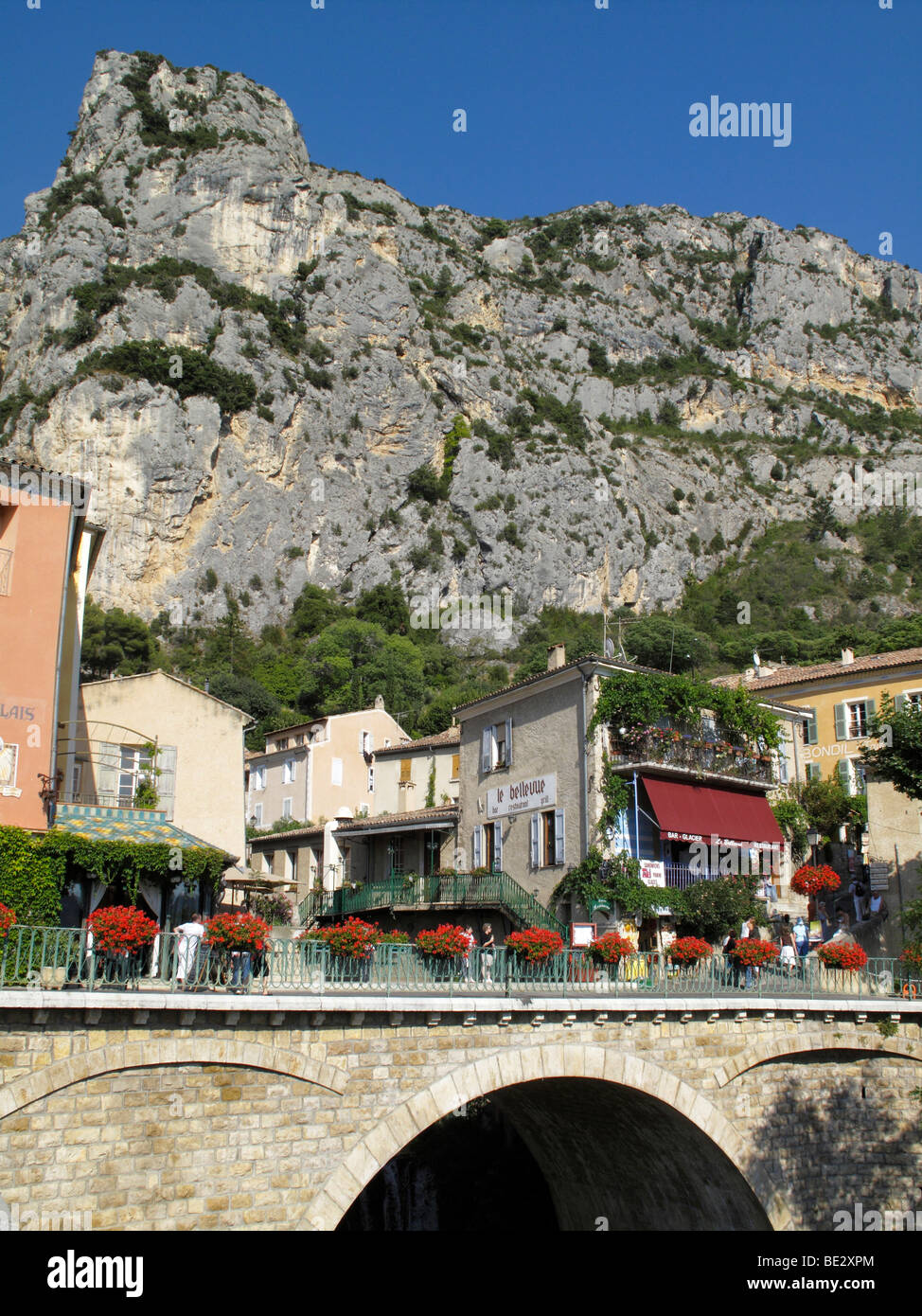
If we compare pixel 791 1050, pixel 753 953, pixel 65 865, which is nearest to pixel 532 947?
pixel 753 953

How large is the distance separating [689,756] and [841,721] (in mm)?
13156

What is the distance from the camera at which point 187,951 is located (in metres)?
13.2

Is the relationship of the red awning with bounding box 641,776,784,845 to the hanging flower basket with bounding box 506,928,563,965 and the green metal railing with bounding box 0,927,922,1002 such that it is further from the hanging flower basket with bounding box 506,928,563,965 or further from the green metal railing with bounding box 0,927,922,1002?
the hanging flower basket with bounding box 506,928,563,965

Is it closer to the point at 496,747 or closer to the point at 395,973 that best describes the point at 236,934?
the point at 395,973

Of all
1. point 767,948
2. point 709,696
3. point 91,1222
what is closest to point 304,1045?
point 91,1222

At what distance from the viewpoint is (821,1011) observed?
745 inches

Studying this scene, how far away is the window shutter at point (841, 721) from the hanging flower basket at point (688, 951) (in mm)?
21467

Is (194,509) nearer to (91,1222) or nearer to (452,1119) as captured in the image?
(452,1119)

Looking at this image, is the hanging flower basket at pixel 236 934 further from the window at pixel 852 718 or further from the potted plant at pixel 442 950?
the window at pixel 852 718

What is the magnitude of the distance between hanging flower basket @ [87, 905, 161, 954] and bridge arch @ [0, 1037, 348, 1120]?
1162mm

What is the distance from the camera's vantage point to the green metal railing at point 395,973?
12242 mm

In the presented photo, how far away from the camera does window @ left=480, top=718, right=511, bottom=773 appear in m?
30.3

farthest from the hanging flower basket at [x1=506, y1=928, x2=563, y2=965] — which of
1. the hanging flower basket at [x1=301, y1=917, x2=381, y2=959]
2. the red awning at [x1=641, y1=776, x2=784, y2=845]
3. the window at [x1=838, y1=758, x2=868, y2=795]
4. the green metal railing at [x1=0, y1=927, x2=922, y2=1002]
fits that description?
the window at [x1=838, y1=758, x2=868, y2=795]

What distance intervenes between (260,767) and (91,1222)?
1413 inches
